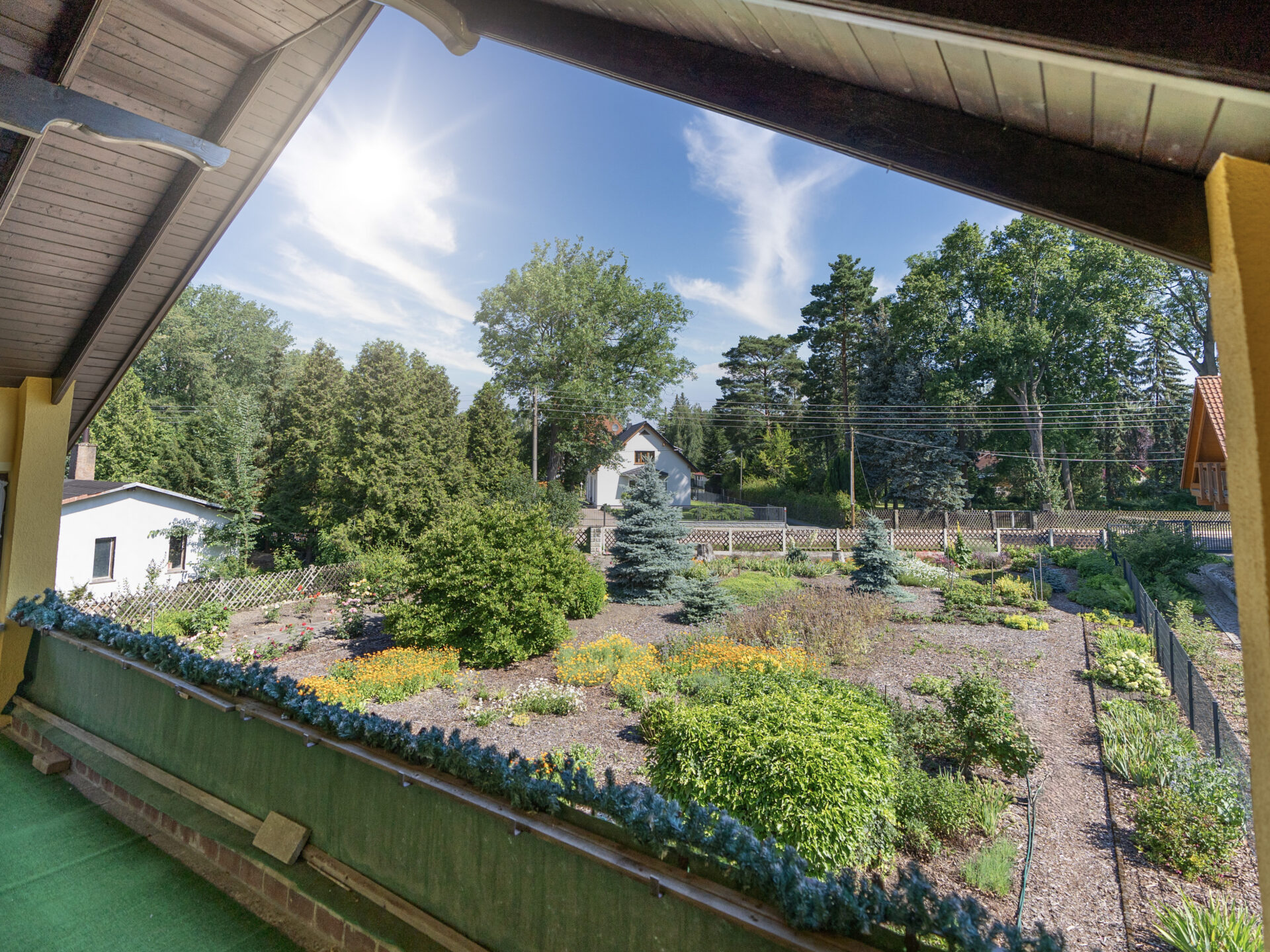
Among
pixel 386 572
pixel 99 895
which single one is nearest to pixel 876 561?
pixel 386 572

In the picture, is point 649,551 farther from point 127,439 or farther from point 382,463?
point 127,439

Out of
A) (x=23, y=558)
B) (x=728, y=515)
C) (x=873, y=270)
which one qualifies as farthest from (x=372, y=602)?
(x=873, y=270)

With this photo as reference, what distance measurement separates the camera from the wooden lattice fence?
37.3 ft

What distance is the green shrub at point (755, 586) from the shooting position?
13.3 m

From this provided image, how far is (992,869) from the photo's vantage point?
4062mm

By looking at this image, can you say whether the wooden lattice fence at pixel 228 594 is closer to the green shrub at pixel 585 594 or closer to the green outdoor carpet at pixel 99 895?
the green shrub at pixel 585 594

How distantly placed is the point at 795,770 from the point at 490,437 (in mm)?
21210

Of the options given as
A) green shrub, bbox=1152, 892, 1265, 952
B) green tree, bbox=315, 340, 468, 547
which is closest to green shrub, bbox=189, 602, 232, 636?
green tree, bbox=315, 340, 468, 547

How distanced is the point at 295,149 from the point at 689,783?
17.8ft

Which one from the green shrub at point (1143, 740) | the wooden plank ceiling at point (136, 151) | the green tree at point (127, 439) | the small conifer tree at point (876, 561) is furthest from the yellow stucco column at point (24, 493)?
the green tree at point (127, 439)

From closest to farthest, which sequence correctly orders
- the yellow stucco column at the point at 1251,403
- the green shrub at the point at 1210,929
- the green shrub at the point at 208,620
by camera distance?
the yellow stucco column at the point at 1251,403
the green shrub at the point at 1210,929
the green shrub at the point at 208,620

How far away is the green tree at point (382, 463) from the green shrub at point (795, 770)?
594 inches

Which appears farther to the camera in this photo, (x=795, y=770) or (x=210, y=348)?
(x=210, y=348)

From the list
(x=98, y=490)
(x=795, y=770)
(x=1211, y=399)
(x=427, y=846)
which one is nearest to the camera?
(x=427, y=846)
